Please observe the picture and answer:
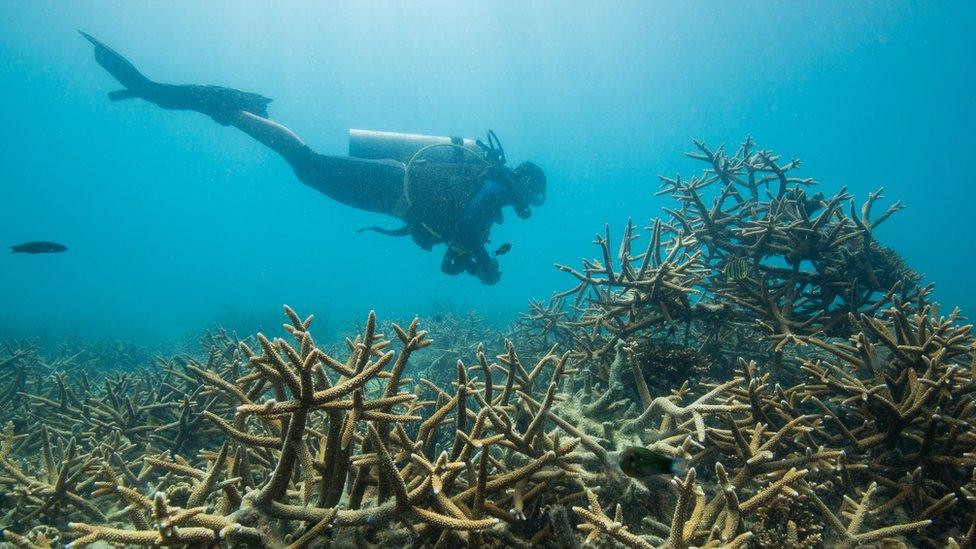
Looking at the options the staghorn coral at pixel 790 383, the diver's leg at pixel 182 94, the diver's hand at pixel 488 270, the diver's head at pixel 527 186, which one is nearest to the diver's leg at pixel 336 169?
the diver's leg at pixel 182 94

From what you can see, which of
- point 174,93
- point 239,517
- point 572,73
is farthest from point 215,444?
point 572,73

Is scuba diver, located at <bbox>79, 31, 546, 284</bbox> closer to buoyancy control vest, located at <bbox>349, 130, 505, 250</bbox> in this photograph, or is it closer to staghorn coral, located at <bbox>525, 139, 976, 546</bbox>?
buoyancy control vest, located at <bbox>349, 130, 505, 250</bbox>

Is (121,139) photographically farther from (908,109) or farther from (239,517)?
(908,109)

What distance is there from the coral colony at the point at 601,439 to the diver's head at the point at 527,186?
4074 millimetres

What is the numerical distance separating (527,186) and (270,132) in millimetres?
6360

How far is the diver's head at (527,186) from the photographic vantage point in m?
8.87

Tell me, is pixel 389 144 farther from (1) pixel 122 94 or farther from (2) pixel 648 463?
(2) pixel 648 463

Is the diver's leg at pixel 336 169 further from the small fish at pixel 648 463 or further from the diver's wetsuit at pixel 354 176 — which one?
the small fish at pixel 648 463

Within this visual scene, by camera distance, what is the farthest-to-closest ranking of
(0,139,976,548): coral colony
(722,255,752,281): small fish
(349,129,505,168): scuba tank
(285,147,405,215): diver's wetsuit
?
(349,129,505,168): scuba tank < (285,147,405,215): diver's wetsuit < (722,255,752,281): small fish < (0,139,976,548): coral colony

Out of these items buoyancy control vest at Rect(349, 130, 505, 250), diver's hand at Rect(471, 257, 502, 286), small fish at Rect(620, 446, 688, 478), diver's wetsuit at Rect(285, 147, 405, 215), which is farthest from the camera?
diver's wetsuit at Rect(285, 147, 405, 215)

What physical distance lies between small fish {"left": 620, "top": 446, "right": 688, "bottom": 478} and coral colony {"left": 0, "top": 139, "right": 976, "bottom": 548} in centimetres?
4

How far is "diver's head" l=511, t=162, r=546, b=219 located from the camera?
29.1 feet

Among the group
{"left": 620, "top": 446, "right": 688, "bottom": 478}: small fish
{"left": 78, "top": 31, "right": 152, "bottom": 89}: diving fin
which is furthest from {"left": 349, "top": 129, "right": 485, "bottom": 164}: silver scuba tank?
{"left": 620, "top": 446, "right": 688, "bottom": 478}: small fish

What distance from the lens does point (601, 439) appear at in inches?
101
